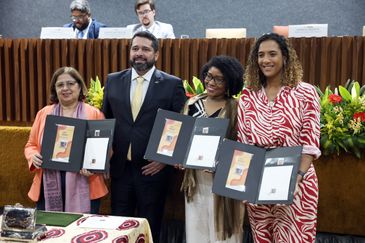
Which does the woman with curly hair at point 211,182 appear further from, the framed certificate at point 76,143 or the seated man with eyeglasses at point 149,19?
the seated man with eyeglasses at point 149,19

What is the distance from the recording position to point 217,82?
7.39ft

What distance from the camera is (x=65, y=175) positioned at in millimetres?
2488

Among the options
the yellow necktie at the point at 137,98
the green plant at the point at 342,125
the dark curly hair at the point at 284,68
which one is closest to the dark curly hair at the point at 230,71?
the dark curly hair at the point at 284,68

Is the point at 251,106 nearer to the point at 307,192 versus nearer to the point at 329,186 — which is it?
the point at 307,192

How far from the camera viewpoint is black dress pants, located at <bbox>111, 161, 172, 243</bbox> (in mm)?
2508

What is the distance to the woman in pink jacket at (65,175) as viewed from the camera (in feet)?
8.08

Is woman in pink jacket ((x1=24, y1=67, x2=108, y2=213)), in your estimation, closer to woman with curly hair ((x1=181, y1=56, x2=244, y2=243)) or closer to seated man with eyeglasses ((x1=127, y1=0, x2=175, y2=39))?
woman with curly hair ((x1=181, y1=56, x2=244, y2=243))

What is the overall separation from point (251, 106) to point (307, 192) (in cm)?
41

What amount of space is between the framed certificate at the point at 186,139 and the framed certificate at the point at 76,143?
0.24 metres

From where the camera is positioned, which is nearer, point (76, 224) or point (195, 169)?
point (76, 224)

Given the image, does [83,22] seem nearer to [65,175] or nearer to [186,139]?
[65,175]

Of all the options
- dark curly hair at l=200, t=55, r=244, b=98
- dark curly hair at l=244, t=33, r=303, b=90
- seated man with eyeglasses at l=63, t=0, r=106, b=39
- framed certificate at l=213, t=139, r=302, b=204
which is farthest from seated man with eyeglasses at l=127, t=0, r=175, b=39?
framed certificate at l=213, t=139, r=302, b=204

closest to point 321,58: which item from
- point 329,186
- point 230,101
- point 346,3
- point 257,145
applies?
point 329,186

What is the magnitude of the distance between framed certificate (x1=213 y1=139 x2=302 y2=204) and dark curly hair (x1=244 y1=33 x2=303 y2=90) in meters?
0.28
